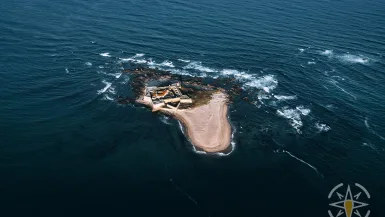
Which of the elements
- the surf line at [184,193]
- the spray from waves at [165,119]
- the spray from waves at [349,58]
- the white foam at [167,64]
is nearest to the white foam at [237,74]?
the white foam at [167,64]

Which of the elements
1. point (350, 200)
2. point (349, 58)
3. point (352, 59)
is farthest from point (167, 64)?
point (350, 200)

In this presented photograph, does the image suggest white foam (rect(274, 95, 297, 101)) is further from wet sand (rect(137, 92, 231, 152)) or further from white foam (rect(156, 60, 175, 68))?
white foam (rect(156, 60, 175, 68))

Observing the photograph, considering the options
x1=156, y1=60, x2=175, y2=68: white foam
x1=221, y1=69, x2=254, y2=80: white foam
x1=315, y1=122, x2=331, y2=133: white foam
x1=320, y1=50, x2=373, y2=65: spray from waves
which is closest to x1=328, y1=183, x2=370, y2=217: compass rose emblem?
x1=315, y1=122, x2=331, y2=133: white foam

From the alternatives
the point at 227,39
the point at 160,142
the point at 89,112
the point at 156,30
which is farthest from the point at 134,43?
the point at 160,142

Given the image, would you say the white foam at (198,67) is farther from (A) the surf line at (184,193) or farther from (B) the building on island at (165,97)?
(A) the surf line at (184,193)

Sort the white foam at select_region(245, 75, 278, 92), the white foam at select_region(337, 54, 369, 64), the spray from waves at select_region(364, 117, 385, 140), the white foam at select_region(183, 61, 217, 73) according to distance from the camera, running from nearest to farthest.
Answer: the spray from waves at select_region(364, 117, 385, 140)
the white foam at select_region(245, 75, 278, 92)
the white foam at select_region(183, 61, 217, 73)
the white foam at select_region(337, 54, 369, 64)

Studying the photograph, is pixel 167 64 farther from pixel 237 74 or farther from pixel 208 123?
pixel 208 123

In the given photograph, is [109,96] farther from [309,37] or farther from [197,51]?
[309,37]
